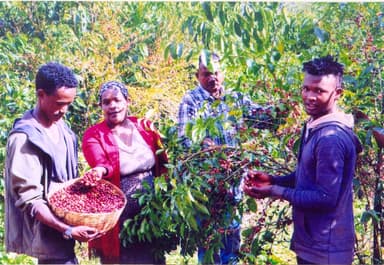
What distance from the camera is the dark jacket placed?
1804 mm

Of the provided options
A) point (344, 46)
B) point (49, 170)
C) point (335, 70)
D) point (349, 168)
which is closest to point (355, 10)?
point (344, 46)

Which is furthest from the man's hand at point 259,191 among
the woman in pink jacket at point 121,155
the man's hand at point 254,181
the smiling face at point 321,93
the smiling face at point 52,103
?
the smiling face at point 52,103

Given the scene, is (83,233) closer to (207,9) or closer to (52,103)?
(52,103)

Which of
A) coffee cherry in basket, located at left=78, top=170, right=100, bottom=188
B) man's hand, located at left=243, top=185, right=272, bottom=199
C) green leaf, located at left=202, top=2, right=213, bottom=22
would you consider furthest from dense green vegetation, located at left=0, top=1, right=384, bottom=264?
coffee cherry in basket, located at left=78, top=170, right=100, bottom=188

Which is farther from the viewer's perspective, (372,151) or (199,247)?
(199,247)

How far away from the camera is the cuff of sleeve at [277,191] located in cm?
198

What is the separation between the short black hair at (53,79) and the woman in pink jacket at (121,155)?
28cm

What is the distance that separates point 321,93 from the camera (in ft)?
6.31

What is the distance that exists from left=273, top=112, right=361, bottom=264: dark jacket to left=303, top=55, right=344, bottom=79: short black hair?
0.21 metres

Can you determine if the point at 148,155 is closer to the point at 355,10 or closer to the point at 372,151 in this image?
the point at 372,151

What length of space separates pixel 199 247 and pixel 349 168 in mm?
945

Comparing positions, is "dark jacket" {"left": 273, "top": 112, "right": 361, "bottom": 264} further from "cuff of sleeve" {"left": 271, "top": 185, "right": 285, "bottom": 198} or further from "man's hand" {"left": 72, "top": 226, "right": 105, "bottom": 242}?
"man's hand" {"left": 72, "top": 226, "right": 105, "bottom": 242}

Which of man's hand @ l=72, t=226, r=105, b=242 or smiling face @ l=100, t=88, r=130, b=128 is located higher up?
smiling face @ l=100, t=88, r=130, b=128

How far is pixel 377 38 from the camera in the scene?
2.27 m
